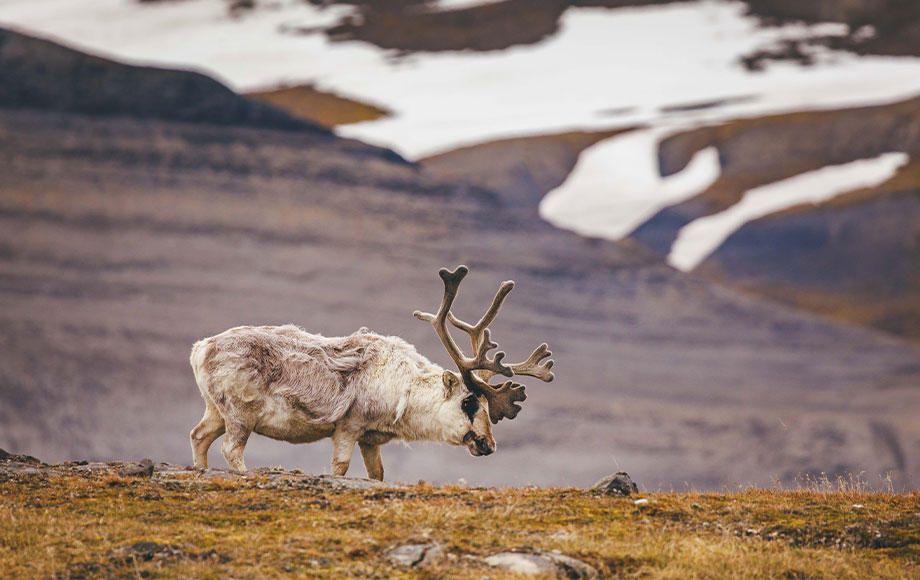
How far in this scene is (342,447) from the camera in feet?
58.7

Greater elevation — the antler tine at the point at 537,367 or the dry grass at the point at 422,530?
the antler tine at the point at 537,367

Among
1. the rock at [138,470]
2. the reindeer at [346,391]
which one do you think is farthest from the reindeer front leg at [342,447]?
the rock at [138,470]

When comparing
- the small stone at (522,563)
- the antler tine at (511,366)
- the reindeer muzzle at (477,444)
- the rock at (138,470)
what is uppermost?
the antler tine at (511,366)

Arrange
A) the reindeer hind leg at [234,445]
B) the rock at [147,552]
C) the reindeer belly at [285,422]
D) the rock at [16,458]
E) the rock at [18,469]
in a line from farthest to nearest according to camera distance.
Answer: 1. the reindeer belly at [285,422]
2. the reindeer hind leg at [234,445]
3. the rock at [16,458]
4. the rock at [18,469]
5. the rock at [147,552]

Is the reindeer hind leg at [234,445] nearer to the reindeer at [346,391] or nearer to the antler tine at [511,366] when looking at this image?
the reindeer at [346,391]

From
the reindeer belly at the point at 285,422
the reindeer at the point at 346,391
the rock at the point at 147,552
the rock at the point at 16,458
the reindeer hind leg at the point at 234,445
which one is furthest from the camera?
the reindeer belly at the point at 285,422

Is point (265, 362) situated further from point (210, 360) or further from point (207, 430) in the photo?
point (207, 430)

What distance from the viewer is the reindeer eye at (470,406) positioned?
60.8 feet

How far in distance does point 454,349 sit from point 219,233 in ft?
522

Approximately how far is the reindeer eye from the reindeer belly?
204 cm

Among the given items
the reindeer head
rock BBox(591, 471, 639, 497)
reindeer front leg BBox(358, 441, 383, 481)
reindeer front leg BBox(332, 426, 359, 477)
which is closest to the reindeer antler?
the reindeer head

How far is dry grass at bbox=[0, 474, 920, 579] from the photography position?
1170cm

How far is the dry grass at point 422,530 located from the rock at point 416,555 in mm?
106

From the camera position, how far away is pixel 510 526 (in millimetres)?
13336
